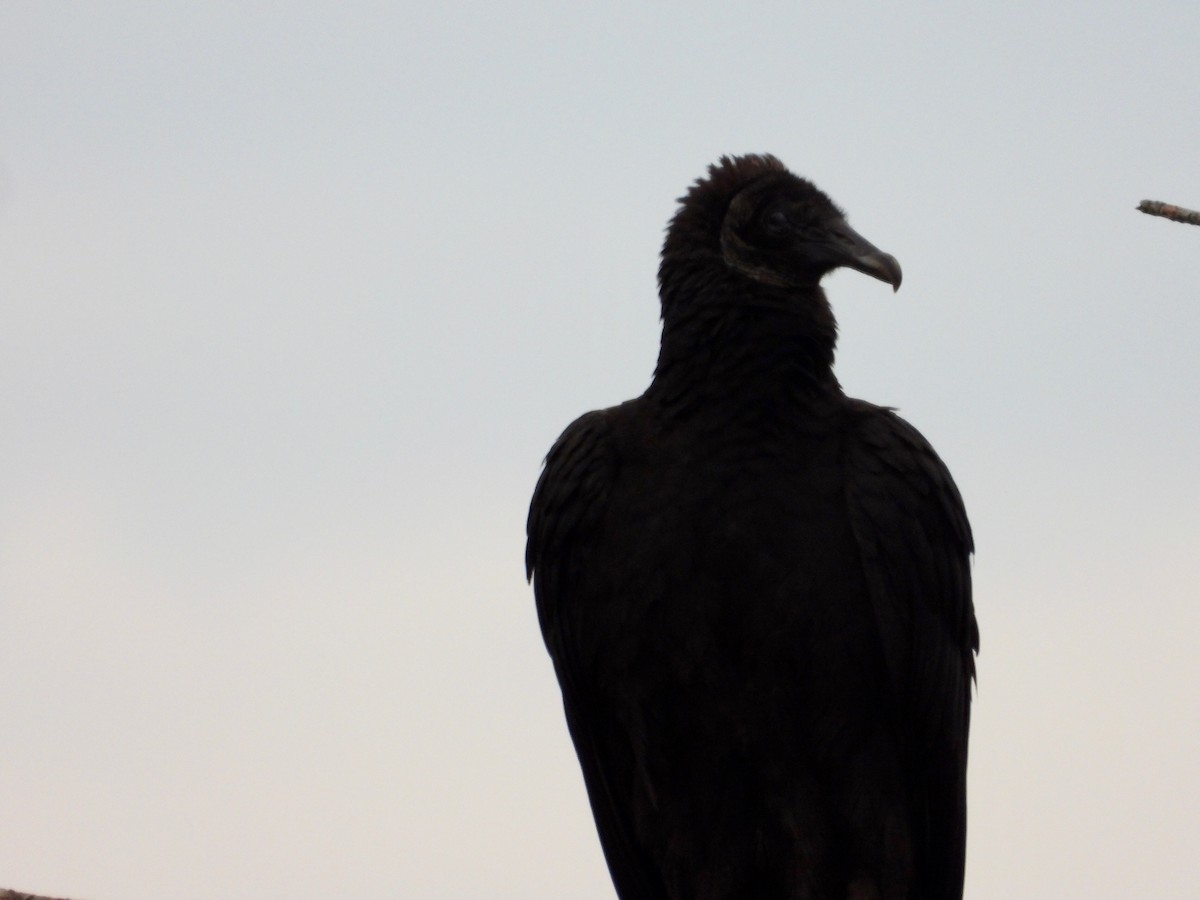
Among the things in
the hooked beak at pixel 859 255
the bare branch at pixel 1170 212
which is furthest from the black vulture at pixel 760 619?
the bare branch at pixel 1170 212

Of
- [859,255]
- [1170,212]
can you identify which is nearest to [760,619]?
[859,255]

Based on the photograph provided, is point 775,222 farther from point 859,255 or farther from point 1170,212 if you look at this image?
point 1170,212

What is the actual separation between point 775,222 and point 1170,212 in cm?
215

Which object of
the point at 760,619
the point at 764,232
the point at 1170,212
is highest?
the point at 764,232

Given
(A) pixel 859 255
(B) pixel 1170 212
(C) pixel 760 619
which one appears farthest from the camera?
(A) pixel 859 255

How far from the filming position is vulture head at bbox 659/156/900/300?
14.8ft

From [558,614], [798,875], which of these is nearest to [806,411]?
[558,614]

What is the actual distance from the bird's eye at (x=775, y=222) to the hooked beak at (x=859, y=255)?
126 mm

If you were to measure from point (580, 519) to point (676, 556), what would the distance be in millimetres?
331

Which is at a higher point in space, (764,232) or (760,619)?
(764,232)

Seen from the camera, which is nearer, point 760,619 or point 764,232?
point 760,619

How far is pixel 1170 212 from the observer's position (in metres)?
2.49

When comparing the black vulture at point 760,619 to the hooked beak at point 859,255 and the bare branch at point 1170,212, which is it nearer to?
the hooked beak at point 859,255

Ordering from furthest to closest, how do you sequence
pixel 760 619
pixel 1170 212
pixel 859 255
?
1. pixel 859 255
2. pixel 760 619
3. pixel 1170 212
